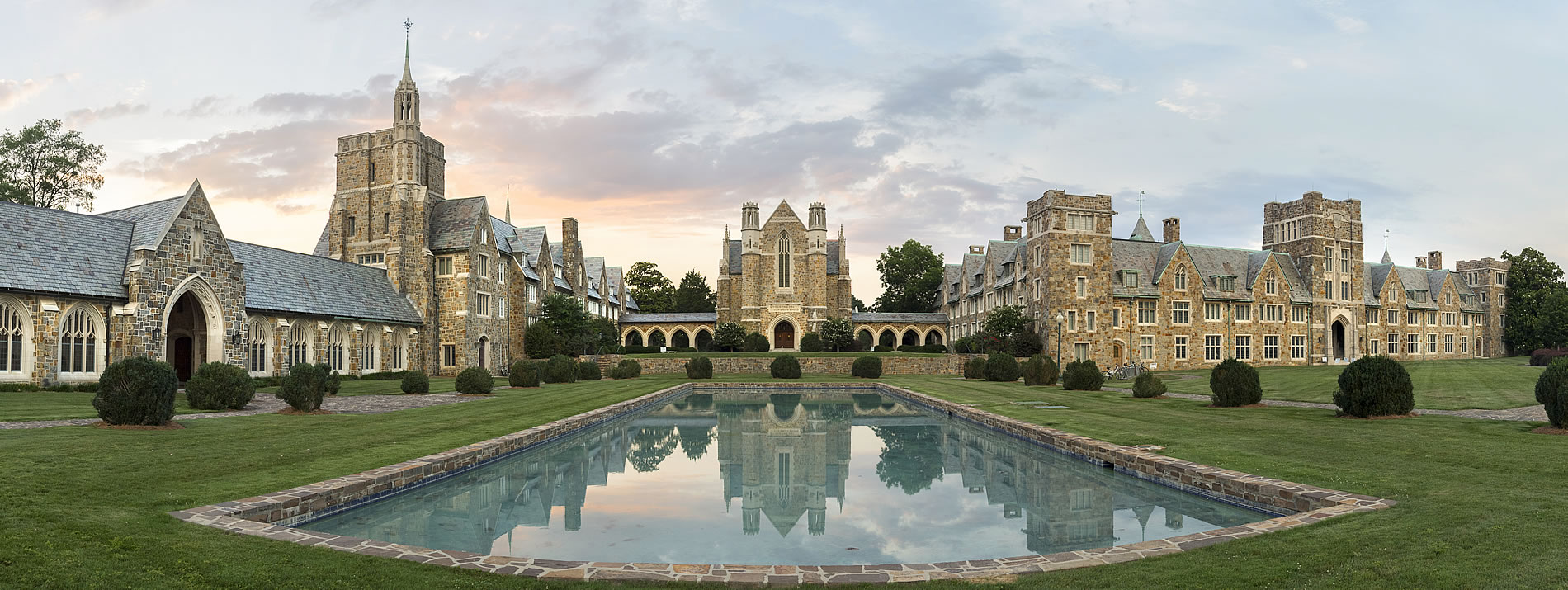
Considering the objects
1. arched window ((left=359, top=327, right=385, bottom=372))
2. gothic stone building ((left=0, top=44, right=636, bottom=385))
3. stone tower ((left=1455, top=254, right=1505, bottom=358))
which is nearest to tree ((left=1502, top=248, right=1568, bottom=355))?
stone tower ((left=1455, top=254, right=1505, bottom=358))

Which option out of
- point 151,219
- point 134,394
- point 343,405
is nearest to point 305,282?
point 151,219

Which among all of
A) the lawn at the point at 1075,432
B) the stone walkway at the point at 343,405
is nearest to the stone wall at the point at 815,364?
the stone walkway at the point at 343,405

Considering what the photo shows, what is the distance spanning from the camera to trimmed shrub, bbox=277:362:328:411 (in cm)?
1953

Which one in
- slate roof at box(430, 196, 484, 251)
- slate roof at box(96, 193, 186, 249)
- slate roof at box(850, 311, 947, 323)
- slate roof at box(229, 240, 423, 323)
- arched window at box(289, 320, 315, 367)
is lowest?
arched window at box(289, 320, 315, 367)

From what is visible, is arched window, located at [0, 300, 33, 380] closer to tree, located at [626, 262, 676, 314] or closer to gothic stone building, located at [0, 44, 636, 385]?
gothic stone building, located at [0, 44, 636, 385]

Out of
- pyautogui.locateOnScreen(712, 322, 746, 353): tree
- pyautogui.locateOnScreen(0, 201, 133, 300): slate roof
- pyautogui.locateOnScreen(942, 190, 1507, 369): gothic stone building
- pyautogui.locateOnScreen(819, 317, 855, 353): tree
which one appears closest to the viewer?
pyautogui.locateOnScreen(0, 201, 133, 300): slate roof

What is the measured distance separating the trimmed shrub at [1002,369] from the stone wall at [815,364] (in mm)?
6695

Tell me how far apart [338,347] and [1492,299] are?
294ft

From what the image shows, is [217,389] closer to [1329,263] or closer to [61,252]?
[61,252]

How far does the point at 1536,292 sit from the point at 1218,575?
8787cm

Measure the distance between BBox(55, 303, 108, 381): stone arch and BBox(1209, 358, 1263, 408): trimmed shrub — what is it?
34155 mm

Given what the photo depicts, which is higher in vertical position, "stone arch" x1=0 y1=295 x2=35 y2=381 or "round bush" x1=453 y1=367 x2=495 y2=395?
"stone arch" x1=0 y1=295 x2=35 y2=381

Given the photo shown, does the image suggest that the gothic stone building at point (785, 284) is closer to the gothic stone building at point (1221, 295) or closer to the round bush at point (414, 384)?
the gothic stone building at point (1221, 295)

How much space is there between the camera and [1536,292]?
230 feet
